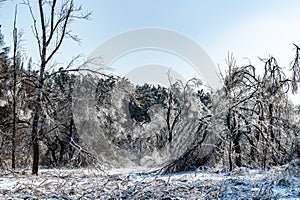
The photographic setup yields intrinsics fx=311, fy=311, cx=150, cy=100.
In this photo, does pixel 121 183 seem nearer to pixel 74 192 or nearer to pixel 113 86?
pixel 74 192

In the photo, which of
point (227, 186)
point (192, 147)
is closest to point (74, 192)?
point (227, 186)

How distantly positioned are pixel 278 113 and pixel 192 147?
379cm

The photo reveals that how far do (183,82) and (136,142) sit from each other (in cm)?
611

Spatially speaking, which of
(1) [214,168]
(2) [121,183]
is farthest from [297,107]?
(2) [121,183]

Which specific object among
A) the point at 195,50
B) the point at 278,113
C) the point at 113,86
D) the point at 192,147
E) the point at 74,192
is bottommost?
the point at 74,192

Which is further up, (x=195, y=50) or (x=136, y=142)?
(x=195, y=50)

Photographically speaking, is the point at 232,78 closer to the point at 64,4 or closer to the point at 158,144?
the point at 64,4

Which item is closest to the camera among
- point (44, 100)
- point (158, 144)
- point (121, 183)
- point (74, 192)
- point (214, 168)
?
point (74, 192)

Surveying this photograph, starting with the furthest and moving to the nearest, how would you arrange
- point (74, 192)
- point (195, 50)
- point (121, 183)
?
1. point (195, 50)
2. point (121, 183)
3. point (74, 192)

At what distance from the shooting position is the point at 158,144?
77.3 feet

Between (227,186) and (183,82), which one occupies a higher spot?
(183,82)

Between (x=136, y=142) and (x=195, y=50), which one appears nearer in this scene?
(x=195, y=50)

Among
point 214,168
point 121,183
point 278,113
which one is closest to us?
point 121,183

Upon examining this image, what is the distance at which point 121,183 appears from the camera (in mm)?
6781
